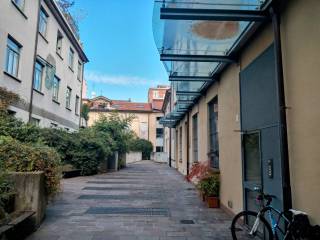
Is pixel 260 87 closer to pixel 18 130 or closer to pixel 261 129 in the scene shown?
pixel 261 129

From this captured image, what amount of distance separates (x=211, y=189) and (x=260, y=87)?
3678 millimetres

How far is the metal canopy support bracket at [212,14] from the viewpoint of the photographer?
Answer: 4.55 metres

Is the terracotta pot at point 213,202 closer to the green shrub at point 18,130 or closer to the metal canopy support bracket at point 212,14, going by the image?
the metal canopy support bracket at point 212,14

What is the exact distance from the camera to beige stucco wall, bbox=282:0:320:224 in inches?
137

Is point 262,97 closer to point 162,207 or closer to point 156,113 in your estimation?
point 162,207

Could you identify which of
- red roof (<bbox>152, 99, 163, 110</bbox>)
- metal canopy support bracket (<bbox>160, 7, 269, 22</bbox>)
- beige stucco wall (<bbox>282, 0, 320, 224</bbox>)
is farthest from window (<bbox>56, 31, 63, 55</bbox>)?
red roof (<bbox>152, 99, 163, 110</bbox>)

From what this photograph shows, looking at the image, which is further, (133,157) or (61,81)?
(133,157)

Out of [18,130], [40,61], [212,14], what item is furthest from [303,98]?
[40,61]

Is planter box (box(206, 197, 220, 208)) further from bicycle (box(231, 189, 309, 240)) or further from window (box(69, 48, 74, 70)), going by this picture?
window (box(69, 48, 74, 70))

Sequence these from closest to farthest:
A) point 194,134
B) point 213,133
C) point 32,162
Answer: point 32,162 < point 213,133 < point 194,134

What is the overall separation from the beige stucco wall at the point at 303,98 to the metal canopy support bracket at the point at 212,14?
0.47m

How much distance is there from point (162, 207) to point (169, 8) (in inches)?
200

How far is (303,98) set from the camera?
12.4 ft

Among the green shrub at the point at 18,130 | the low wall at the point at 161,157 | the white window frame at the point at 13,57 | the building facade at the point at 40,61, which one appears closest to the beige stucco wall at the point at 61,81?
the building facade at the point at 40,61
